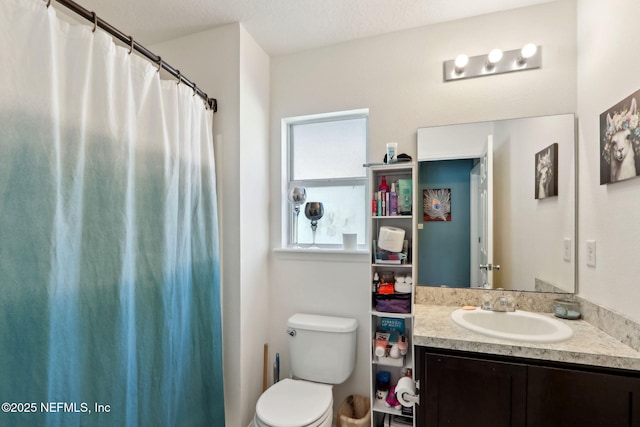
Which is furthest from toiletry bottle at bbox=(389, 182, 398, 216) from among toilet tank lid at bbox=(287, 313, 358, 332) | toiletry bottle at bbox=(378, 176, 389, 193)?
toilet tank lid at bbox=(287, 313, 358, 332)

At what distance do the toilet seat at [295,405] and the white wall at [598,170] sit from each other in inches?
52.5

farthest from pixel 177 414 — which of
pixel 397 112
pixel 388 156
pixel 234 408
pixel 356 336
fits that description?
pixel 397 112

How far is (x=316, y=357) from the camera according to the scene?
1.73 metres

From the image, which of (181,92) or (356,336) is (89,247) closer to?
(181,92)

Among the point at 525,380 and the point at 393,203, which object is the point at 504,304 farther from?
the point at 393,203

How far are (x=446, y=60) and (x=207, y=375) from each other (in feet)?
7.27

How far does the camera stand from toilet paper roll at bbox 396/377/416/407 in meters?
1.30

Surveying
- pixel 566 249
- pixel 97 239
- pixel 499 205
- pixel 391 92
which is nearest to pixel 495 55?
pixel 391 92

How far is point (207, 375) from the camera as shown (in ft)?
4.96

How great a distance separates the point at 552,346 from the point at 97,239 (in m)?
1.69

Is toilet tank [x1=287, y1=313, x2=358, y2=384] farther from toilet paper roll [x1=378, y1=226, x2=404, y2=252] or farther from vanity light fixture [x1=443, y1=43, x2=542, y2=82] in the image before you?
vanity light fixture [x1=443, y1=43, x2=542, y2=82]

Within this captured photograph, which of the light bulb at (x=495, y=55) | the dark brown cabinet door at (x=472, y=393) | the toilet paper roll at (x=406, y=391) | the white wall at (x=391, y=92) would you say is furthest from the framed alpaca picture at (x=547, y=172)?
the toilet paper roll at (x=406, y=391)

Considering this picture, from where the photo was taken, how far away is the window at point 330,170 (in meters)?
2.01

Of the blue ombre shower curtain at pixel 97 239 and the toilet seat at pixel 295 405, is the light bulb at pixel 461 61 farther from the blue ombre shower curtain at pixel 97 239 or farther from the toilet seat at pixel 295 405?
the toilet seat at pixel 295 405
